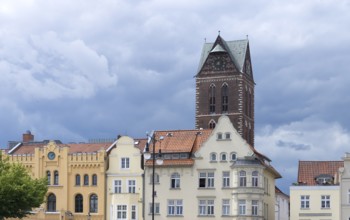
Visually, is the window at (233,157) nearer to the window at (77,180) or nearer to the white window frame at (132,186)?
the white window frame at (132,186)

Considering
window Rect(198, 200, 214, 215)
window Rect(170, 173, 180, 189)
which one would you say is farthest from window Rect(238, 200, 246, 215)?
window Rect(170, 173, 180, 189)

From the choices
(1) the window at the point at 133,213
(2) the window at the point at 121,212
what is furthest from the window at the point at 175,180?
(2) the window at the point at 121,212

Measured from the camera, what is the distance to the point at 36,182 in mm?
95000

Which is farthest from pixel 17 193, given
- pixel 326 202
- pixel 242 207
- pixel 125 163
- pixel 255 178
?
pixel 326 202

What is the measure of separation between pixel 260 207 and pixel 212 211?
5607 millimetres

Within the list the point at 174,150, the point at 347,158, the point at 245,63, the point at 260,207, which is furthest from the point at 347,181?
the point at 245,63

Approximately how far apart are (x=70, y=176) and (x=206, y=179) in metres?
17.4

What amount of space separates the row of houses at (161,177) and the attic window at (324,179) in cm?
618

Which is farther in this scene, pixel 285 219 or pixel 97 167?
pixel 285 219

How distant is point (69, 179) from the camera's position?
107 meters

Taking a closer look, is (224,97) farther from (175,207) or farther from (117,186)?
(175,207)

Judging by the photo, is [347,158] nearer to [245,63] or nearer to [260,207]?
[260,207]

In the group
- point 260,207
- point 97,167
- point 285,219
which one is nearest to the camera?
point 260,207

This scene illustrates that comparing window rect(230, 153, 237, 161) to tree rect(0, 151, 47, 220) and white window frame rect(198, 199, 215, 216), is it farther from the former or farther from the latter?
tree rect(0, 151, 47, 220)
